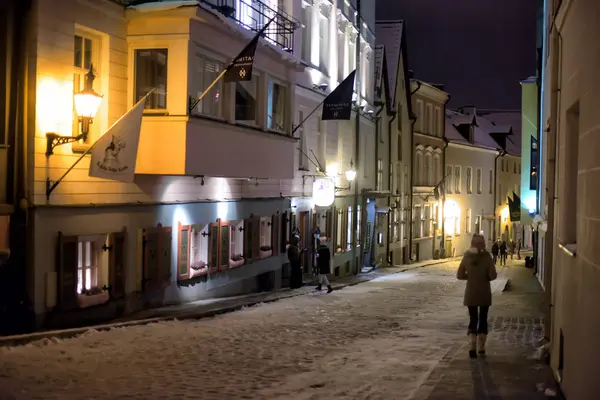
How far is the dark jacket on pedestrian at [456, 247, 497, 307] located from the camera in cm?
1126

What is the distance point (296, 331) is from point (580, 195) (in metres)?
7.84

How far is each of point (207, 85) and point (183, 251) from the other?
357cm

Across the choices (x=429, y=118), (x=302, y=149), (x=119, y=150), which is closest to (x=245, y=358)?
(x=119, y=150)

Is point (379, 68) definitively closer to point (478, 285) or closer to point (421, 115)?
point (421, 115)

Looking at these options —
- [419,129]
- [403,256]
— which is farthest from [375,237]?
[419,129]

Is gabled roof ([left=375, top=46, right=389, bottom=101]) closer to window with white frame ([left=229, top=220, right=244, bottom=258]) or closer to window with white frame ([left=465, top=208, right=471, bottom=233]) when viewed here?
window with white frame ([left=229, top=220, right=244, bottom=258])

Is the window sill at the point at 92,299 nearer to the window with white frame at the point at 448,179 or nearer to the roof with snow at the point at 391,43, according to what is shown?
the roof with snow at the point at 391,43

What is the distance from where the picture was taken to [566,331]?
27.4ft

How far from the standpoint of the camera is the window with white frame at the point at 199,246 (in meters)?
17.9

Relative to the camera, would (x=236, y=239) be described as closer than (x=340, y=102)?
Yes

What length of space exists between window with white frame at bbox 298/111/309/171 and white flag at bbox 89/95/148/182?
12951 millimetres

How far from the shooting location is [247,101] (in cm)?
1900

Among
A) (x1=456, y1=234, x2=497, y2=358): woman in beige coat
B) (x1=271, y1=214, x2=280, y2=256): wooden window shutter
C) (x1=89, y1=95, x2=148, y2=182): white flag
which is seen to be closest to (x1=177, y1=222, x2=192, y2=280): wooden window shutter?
(x1=89, y1=95, x2=148, y2=182): white flag

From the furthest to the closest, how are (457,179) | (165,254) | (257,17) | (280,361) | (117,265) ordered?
(457,179) < (257,17) < (165,254) < (117,265) < (280,361)
